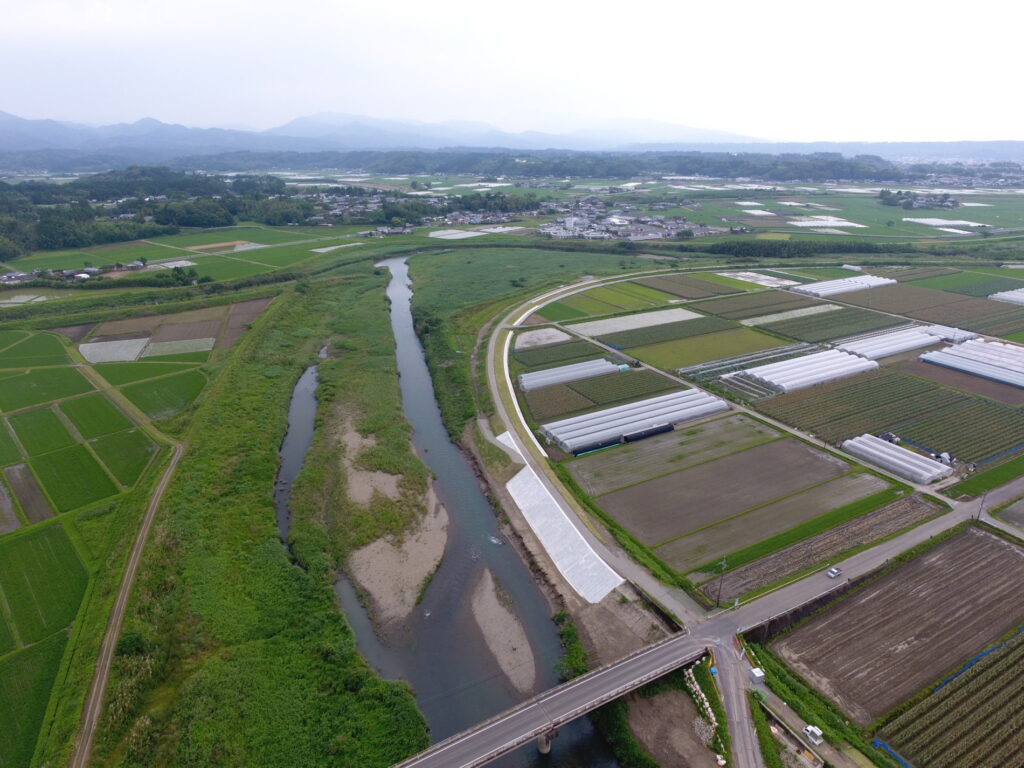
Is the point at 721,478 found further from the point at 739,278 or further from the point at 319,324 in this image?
the point at 739,278

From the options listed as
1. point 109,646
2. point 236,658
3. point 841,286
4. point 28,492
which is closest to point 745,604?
point 236,658

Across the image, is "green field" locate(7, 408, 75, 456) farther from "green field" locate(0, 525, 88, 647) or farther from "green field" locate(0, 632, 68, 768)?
"green field" locate(0, 632, 68, 768)

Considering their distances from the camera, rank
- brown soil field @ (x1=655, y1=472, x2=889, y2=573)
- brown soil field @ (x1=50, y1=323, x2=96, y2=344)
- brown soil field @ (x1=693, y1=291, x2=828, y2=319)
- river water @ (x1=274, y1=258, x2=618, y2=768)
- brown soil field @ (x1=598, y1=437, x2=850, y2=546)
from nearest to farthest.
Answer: river water @ (x1=274, y1=258, x2=618, y2=768) < brown soil field @ (x1=655, y1=472, x2=889, y2=573) < brown soil field @ (x1=598, y1=437, x2=850, y2=546) < brown soil field @ (x1=50, y1=323, x2=96, y2=344) < brown soil field @ (x1=693, y1=291, x2=828, y2=319)

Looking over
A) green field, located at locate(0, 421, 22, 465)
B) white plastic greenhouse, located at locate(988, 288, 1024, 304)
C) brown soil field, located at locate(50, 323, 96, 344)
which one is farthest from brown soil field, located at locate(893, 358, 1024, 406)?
brown soil field, located at locate(50, 323, 96, 344)

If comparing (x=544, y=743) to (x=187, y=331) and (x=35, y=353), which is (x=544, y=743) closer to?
(x=187, y=331)

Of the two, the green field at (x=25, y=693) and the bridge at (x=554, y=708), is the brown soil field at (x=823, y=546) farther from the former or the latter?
the green field at (x=25, y=693)

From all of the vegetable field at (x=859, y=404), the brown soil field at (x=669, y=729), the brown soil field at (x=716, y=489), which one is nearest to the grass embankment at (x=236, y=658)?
the brown soil field at (x=669, y=729)

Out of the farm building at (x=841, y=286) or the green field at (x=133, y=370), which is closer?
the green field at (x=133, y=370)
